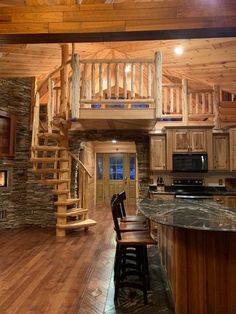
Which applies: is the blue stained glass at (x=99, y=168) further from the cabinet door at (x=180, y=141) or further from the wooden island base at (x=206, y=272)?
the wooden island base at (x=206, y=272)

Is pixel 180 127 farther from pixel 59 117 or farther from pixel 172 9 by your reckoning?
pixel 172 9

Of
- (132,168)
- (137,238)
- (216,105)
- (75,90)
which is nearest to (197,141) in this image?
(216,105)

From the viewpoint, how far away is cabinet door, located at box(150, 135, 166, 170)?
237 inches

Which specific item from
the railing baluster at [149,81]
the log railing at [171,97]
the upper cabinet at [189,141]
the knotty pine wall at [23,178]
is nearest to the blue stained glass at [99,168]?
the knotty pine wall at [23,178]

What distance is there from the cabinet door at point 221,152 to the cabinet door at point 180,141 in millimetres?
622

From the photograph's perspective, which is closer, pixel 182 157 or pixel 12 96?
pixel 182 157

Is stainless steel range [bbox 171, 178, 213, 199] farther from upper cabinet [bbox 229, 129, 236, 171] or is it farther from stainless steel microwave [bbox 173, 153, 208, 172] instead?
upper cabinet [bbox 229, 129, 236, 171]

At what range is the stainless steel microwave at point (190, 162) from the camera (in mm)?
5859

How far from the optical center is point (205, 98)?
6.52m

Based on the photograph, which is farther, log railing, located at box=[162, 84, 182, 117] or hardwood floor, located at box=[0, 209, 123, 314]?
log railing, located at box=[162, 84, 182, 117]

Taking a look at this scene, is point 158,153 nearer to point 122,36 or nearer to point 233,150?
point 233,150

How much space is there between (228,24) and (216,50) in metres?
2.89

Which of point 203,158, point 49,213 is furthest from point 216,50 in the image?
point 49,213

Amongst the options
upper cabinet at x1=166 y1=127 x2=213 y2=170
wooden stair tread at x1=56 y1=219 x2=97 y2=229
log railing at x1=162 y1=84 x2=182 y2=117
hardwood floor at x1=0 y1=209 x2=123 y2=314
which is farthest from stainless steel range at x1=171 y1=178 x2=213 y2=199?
wooden stair tread at x1=56 y1=219 x2=97 y2=229
